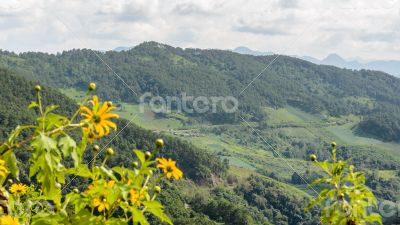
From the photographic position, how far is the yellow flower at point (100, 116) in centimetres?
330

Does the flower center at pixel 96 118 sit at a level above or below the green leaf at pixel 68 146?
above

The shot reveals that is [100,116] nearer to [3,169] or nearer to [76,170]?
[76,170]

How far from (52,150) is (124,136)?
162 metres

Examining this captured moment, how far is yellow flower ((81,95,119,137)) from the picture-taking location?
3.30 metres

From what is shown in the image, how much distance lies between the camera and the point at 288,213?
15000cm

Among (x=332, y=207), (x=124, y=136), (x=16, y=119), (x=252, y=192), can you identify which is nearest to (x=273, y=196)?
(x=252, y=192)

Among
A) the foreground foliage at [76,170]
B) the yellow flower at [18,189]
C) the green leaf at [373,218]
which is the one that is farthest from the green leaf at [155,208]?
the yellow flower at [18,189]

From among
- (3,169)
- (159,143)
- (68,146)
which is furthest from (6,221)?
(159,143)

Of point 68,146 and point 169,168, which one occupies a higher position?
point 68,146

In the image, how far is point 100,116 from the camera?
3.38 metres

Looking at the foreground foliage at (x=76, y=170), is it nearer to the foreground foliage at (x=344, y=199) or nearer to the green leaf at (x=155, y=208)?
the green leaf at (x=155, y=208)

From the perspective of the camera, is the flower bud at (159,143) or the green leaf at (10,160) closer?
the green leaf at (10,160)

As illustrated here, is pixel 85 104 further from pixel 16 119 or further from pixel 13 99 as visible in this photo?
pixel 13 99

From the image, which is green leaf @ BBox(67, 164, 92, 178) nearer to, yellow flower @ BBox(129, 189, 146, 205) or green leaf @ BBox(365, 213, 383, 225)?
yellow flower @ BBox(129, 189, 146, 205)
